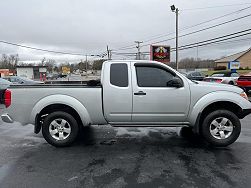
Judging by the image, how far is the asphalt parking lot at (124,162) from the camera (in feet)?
11.5

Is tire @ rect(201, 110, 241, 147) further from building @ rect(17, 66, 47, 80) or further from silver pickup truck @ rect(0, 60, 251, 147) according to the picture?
building @ rect(17, 66, 47, 80)

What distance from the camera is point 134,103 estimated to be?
16.0 ft

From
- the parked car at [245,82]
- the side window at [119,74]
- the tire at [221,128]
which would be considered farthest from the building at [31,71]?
the tire at [221,128]

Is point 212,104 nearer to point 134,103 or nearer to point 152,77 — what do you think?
point 152,77

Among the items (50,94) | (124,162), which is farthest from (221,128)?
(50,94)

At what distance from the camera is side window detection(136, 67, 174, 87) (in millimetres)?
4945

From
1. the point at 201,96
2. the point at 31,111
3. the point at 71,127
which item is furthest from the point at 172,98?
the point at 31,111

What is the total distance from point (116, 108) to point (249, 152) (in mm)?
2853

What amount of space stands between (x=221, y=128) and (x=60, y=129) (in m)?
3.51

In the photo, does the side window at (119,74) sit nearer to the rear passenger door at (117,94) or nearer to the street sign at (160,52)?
the rear passenger door at (117,94)

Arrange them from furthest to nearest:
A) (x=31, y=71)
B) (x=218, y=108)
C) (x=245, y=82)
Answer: (x=31, y=71) < (x=245, y=82) < (x=218, y=108)

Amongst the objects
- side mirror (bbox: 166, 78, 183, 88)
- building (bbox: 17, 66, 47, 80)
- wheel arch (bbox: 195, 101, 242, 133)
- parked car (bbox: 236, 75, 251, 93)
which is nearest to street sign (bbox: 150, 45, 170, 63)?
parked car (bbox: 236, 75, 251, 93)

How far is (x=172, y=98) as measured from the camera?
4.87 meters

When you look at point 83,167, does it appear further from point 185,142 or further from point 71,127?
point 185,142
